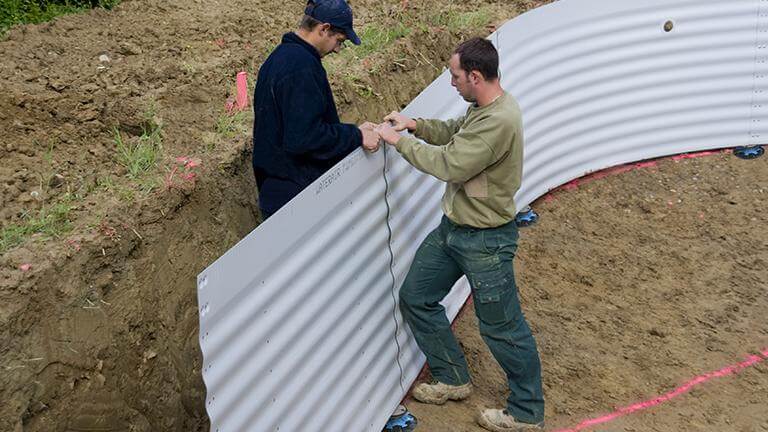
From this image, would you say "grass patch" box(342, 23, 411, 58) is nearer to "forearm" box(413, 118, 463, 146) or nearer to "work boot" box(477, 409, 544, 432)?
"forearm" box(413, 118, 463, 146)

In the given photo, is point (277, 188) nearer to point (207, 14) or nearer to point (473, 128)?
point (473, 128)

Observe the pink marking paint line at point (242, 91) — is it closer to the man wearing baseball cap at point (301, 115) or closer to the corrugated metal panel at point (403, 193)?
the corrugated metal panel at point (403, 193)

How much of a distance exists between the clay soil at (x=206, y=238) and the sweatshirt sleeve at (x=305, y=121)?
992 millimetres

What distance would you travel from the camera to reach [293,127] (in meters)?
4.68

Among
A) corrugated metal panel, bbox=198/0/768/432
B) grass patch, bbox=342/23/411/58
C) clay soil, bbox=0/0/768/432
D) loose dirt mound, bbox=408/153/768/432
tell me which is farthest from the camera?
grass patch, bbox=342/23/411/58

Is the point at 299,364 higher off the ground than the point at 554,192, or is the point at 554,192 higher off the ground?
the point at 299,364

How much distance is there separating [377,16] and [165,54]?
7.97 feet

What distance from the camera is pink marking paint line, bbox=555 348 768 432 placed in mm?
5672

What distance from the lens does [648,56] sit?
8.38m

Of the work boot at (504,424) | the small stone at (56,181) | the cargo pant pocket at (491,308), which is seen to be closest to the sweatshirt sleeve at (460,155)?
the cargo pant pocket at (491,308)

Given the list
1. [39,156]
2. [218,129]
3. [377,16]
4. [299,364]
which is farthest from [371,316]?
[377,16]

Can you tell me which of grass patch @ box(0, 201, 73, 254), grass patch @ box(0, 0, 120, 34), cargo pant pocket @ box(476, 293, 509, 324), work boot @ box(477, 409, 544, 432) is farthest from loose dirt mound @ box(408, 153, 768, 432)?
grass patch @ box(0, 0, 120, 34)

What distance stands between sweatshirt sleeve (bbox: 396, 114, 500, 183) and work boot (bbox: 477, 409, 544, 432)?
5.20 ft

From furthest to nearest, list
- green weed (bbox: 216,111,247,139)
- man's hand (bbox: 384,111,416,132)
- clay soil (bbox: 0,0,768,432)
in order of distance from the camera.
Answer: green weed (bbox: 216,111,247,139) < man's hand (bbox: 384,111,416,132) < clay soil (bbox: 0,0,768,432)
